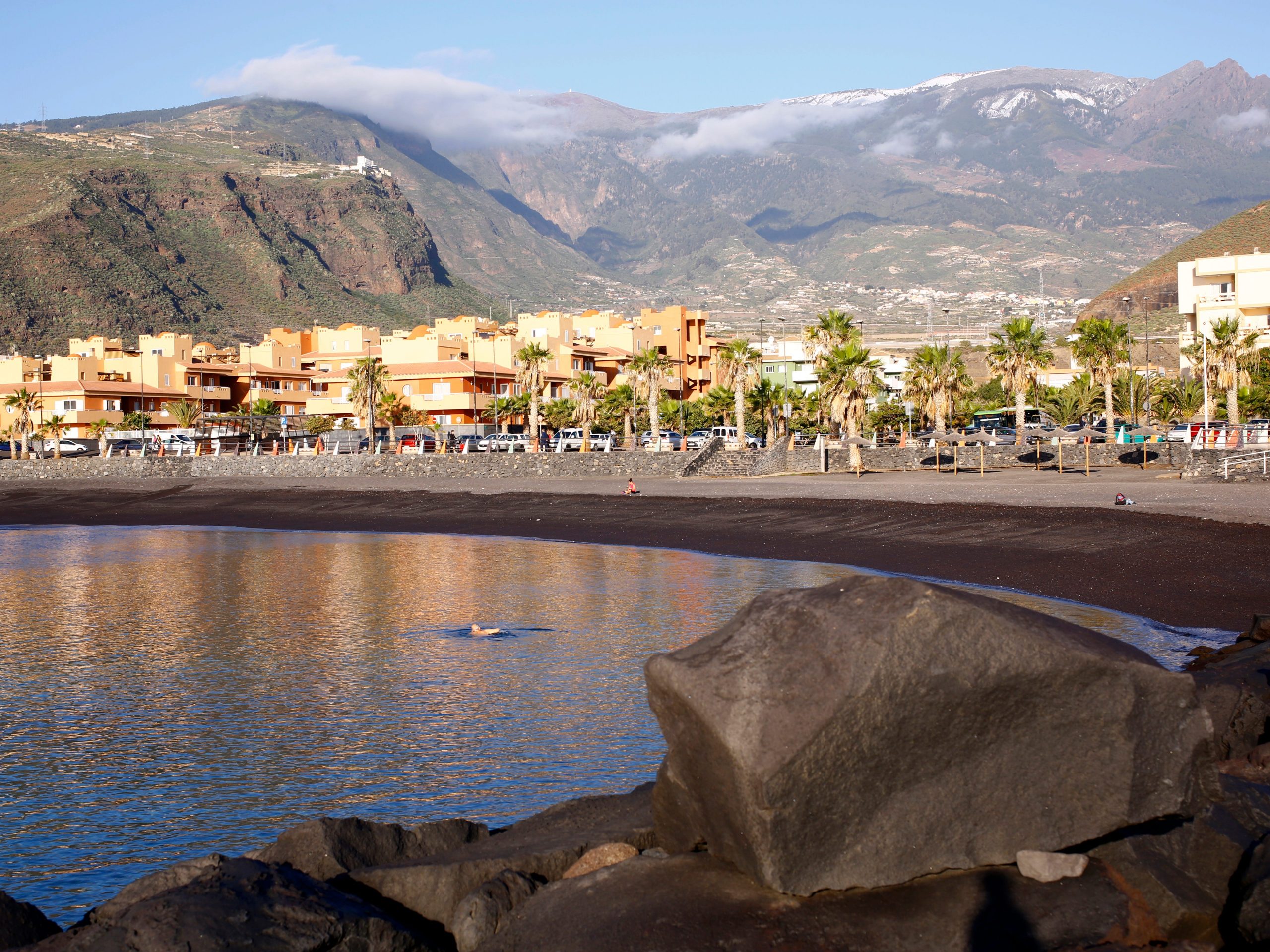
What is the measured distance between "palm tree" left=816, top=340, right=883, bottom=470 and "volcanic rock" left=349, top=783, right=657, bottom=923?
46346 mm

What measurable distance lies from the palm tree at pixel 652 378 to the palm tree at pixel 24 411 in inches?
1316

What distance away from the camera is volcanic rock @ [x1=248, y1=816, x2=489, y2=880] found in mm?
6344

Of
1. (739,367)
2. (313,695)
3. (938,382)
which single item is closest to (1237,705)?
(313,695)

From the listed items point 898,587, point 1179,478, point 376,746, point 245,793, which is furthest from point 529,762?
point 1179,478

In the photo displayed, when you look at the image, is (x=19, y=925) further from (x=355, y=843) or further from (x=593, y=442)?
(x=593, y=442)

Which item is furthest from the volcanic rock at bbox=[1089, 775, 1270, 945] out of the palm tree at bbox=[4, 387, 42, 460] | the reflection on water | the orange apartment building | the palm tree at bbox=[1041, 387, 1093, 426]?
the orange apartment building

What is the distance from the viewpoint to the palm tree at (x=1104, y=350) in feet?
197

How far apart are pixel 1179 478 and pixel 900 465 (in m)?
14.0

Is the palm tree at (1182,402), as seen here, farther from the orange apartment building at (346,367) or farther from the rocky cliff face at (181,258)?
the rocky cliff face at (181,258)

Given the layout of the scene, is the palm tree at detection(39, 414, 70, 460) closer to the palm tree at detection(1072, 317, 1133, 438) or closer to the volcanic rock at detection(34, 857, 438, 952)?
the palm tree at detection(1072, 317, 1133, 438)

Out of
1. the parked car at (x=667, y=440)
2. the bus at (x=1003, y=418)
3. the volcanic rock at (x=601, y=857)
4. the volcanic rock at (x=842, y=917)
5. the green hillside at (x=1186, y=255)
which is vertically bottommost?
the volcanic rock at (x=601, y=857)

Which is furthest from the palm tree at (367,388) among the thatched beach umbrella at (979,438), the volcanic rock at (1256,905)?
the volcanic rock at (1256,905)

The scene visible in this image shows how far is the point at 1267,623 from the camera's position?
12.1m

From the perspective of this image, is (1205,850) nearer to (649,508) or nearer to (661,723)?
(661,723)
